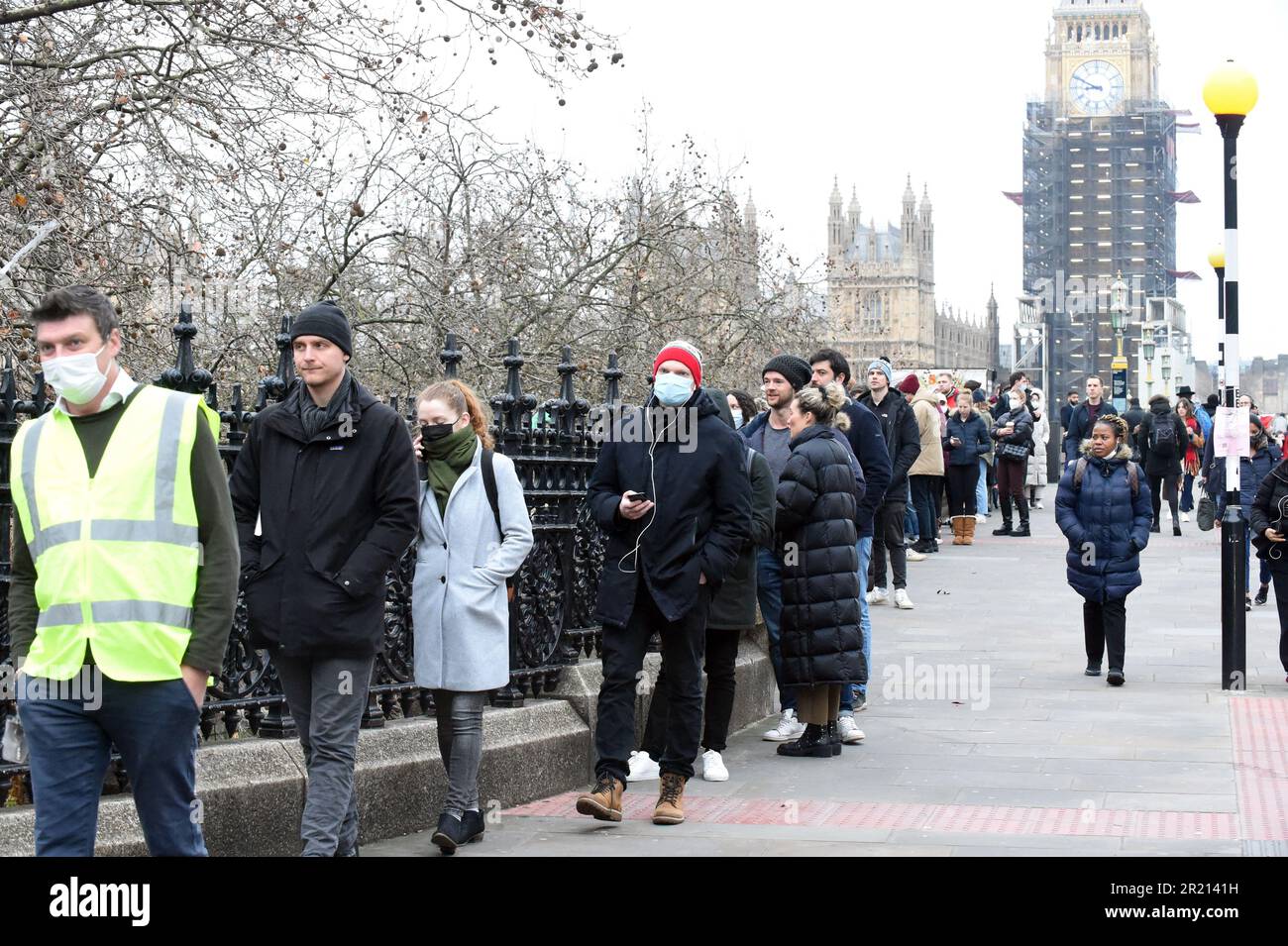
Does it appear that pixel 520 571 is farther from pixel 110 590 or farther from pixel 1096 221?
pixel 1096 221

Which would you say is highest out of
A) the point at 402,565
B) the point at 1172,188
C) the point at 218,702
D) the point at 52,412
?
the point at 1172,188

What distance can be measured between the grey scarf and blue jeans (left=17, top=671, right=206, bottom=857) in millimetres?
1290

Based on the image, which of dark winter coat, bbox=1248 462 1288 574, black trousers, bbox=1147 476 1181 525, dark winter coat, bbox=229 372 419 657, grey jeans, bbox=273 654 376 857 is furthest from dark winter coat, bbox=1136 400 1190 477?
grey jeans, bbox=273 654 376 857

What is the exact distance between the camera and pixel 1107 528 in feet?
35.3

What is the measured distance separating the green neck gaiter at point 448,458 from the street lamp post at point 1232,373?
592cm

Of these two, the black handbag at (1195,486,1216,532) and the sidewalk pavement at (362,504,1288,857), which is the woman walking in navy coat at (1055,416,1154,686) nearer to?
the sidewalk pavement at (362,504,1288,857)

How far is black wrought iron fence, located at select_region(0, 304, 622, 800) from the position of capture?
566 cm

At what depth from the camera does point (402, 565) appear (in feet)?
22.1

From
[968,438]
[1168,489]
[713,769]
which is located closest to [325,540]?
[713,769]

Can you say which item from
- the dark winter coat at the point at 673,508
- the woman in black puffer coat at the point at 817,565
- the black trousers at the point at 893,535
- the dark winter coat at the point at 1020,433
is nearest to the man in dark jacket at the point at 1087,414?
the dark winter coat at the point at 1020,433

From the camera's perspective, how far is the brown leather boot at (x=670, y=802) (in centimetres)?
680

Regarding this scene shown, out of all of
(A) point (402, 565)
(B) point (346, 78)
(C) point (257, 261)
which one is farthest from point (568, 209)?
(A) point (402, 565)

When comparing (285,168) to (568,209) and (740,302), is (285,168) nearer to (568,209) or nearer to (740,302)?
(568,209)

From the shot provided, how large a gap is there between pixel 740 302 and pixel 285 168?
1070cm
